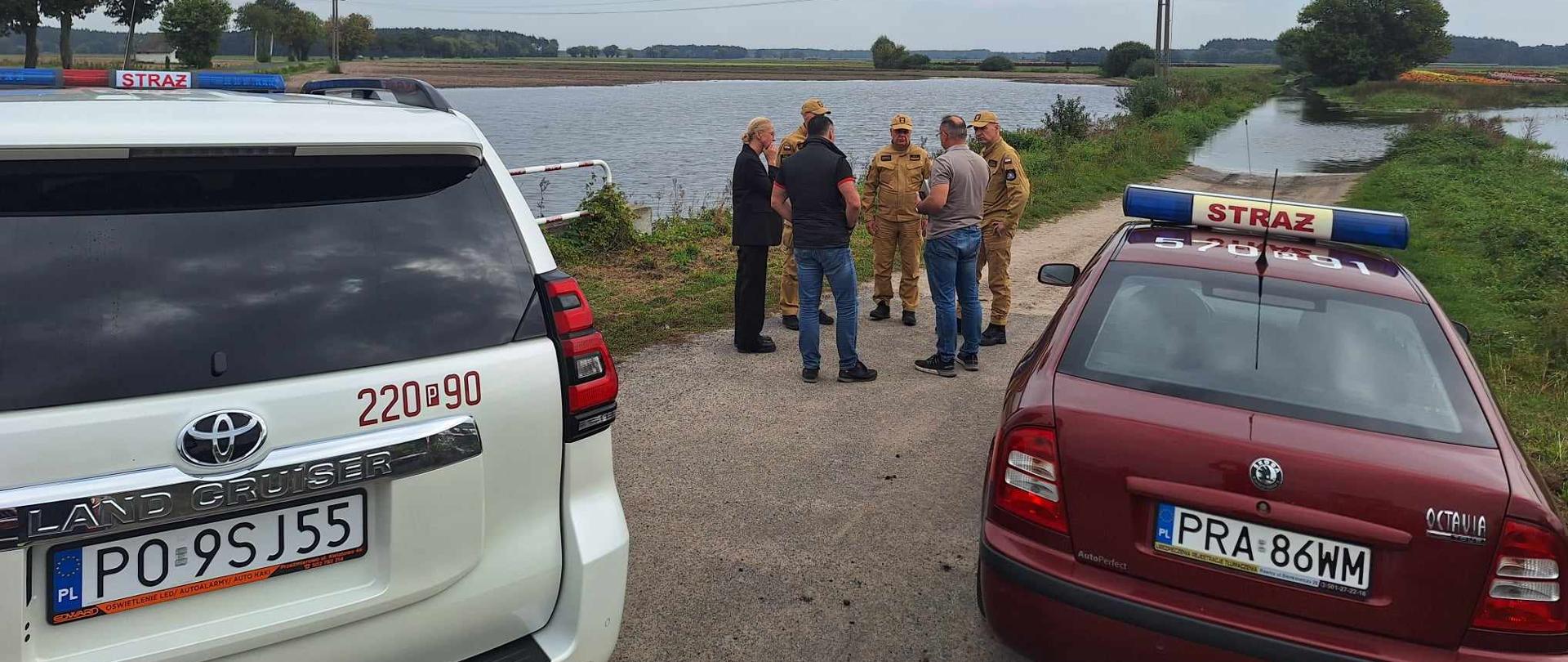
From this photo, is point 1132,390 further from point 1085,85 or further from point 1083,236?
point 1085,85

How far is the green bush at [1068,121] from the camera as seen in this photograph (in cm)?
2500

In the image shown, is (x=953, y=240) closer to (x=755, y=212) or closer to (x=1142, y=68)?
(x=755, y=212)

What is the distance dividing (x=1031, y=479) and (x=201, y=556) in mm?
2068

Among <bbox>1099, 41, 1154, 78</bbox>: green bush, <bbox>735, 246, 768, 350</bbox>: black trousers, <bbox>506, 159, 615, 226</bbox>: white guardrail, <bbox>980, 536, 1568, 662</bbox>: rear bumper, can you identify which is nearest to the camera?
<bbox>980, 536, 1568, 662</bbox>: rear bumper

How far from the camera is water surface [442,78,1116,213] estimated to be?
61.7 ft

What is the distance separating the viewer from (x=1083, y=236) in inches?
524

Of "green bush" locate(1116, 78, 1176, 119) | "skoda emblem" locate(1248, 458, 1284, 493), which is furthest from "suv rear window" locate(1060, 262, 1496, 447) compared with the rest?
"green bush" locate(1116, 78, 1176, 119)

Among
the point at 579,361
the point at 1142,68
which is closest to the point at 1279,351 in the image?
the point at 579,361

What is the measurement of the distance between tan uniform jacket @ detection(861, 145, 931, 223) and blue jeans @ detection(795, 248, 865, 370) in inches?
52.2

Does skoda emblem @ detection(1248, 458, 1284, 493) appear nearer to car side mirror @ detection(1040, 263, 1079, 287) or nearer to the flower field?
car side mirror @ detection(1040, 263, 1079, 287)

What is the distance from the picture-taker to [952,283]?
694 centimetres

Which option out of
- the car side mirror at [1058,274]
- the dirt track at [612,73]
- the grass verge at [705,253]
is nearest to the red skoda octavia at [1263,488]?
the car side mirror at [1058,274]

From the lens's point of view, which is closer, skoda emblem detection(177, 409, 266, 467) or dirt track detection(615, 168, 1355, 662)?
skoda emblem detection(177, 409, 266, 467)

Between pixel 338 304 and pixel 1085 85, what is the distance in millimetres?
76668
